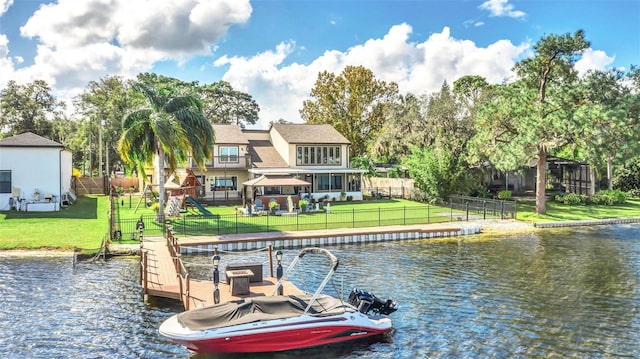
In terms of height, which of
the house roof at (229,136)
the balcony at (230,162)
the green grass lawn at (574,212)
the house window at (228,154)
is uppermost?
the house roof at (229,136)

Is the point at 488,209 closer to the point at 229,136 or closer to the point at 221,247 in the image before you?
the point at 221,247

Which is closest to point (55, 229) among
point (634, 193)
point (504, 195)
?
point (504, 195)

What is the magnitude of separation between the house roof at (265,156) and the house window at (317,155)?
160 centimetres

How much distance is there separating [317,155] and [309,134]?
94.5 inches

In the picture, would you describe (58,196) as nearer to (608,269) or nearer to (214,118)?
(608,269)

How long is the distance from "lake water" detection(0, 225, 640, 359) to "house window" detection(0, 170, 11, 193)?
14.9m

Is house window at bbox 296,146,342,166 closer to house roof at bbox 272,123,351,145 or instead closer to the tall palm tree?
house roof at bbox 272,123,351,145

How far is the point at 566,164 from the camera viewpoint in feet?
163

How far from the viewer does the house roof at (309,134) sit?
158 ft

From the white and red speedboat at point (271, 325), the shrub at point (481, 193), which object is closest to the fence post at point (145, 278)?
the white and red speedboat at point (271, 325)

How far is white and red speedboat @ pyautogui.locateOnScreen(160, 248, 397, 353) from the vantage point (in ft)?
41.3

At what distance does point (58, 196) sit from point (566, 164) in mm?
43706

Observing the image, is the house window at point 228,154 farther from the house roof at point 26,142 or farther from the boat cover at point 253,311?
the boat cover at point 253,311

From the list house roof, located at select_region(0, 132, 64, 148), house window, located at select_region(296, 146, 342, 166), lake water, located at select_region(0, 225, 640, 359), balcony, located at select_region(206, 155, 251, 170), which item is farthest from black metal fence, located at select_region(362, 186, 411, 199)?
house roof, located at select_region(0, 132, 64, 148)
